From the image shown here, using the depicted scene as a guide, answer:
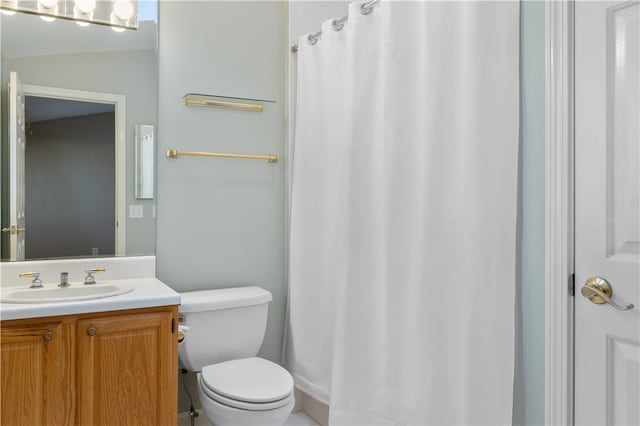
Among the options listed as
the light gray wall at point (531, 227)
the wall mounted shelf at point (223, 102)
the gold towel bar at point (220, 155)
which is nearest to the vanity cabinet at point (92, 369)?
the gold towel bar at point (220, 155)

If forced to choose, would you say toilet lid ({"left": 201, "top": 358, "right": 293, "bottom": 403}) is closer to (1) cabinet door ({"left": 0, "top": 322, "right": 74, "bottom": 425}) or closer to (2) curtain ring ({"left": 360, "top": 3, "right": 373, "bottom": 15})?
(1) cabinet door ({"left": 0, "top": 322, "right": 74, "bottom": 425})

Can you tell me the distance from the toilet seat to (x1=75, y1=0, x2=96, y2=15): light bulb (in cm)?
172

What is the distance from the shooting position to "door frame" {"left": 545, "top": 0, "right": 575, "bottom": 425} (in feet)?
4.58

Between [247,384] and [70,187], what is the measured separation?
3.86 ft

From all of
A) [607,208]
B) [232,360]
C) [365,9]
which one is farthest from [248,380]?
[365,9]

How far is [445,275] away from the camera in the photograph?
64.0 inches

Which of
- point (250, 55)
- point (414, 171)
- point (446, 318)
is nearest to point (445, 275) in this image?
point (446, 318)

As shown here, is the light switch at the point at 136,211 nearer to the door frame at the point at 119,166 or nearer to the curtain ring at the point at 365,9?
the door frame at the point at 119,166

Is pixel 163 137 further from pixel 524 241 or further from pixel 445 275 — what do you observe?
pixel 524 241

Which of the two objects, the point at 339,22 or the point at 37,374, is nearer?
the point at 37,374

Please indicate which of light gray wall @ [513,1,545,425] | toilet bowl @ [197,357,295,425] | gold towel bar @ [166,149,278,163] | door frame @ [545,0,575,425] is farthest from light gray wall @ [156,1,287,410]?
door frame @ [545,0,575,425]

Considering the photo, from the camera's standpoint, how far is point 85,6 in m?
2.18

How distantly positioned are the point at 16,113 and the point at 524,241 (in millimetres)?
2082

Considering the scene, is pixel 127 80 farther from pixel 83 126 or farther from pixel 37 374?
pixel 37 374
